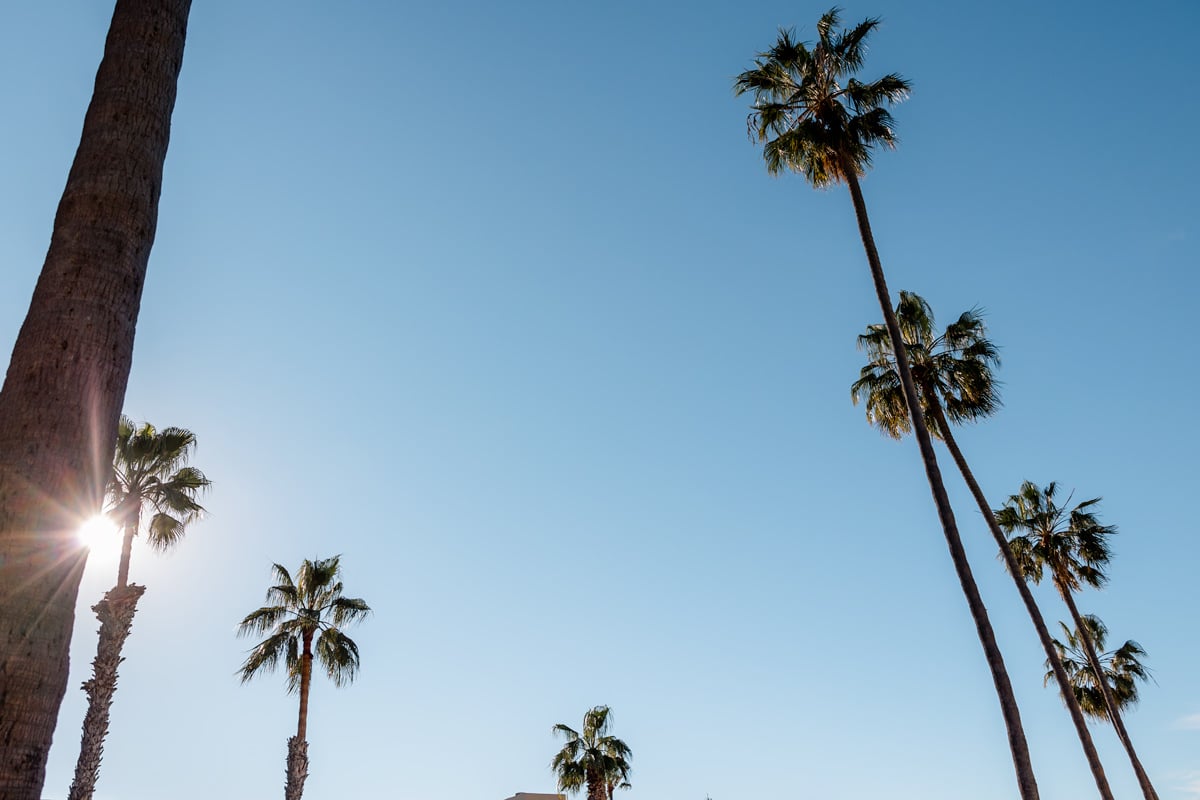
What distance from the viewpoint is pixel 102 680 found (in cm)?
2048

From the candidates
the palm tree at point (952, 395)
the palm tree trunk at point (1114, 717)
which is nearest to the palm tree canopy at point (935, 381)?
the palm tree at point (952, 395)

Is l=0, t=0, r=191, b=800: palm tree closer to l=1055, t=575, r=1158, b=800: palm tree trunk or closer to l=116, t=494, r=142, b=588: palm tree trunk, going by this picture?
l=116, t=494, r=142, b=588: palm tree trunk

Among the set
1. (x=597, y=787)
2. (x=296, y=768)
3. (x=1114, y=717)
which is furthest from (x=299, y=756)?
(x=1114, y=717)

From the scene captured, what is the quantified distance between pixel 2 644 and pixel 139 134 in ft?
10.6

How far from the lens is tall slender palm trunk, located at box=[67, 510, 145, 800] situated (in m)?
19.5

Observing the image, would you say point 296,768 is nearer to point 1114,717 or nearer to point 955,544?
point 955,544

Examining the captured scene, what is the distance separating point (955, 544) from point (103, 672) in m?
20.2

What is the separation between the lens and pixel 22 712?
12.3 ft

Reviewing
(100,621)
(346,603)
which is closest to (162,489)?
(100,621)

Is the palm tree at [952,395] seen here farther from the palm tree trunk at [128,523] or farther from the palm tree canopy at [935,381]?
the palm tree trunk at [128,523]

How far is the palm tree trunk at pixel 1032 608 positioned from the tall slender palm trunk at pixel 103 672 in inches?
860

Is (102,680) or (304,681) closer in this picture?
(102,680)

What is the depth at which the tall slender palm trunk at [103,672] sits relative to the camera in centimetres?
1955

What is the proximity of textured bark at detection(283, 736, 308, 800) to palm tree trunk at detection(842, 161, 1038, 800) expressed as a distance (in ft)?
65.7
